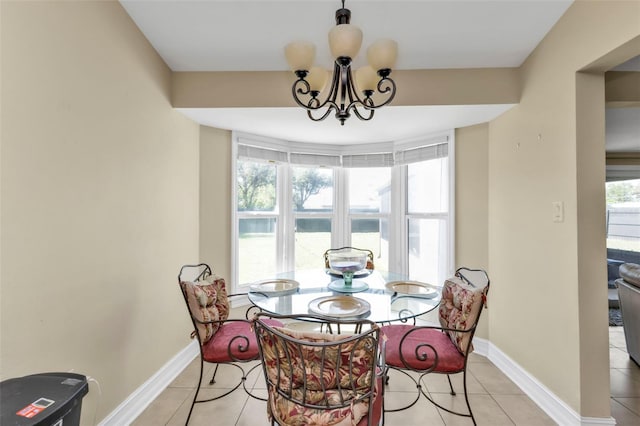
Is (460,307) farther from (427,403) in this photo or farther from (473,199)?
(473,199)

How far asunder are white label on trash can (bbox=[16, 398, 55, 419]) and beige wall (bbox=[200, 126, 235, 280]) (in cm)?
191

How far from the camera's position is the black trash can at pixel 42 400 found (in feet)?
2.44

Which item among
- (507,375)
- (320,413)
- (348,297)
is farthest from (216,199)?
(507,375)

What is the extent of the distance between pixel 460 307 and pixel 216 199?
2.37 m

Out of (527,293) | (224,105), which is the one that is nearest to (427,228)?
(527,293)

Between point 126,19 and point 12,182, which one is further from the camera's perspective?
point 126,19

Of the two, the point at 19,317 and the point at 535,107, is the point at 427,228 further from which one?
the point at 19,317

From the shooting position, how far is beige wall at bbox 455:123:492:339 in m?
2.59

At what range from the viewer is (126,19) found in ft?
5.48

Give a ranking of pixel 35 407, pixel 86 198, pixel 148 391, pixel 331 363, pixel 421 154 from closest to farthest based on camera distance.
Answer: pixel 35 407 → pixel 331 363 → pixel 86 198 → pixel 148 391 → pixel 421 154

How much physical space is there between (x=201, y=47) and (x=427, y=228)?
2.75 meters

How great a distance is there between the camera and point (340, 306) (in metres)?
1.64

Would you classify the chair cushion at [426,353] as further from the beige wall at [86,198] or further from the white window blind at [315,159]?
the white window blind at [315,159]

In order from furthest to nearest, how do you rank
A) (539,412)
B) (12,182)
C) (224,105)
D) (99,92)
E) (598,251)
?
(224,105) < (539,412) < (598,251) < (99,92) < (12,182)
